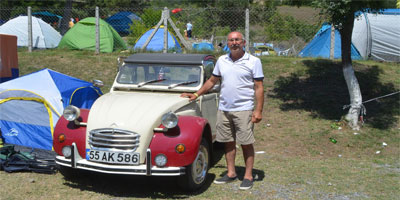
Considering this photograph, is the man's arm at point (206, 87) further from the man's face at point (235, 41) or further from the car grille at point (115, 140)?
the car grille at point (115, 140)

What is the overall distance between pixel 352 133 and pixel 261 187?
385 centimetres

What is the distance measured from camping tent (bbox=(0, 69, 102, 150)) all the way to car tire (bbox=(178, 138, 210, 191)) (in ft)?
8.33

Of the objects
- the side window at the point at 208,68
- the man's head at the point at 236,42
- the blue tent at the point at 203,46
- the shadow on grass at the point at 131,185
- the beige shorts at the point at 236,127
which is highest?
the man's head at the point at 236,42

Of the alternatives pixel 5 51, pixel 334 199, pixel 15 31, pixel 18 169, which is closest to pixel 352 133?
pixel 334 199

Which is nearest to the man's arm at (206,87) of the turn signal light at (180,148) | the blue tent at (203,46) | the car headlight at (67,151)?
the turn signal light at (180,148)

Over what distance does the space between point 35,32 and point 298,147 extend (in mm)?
12369

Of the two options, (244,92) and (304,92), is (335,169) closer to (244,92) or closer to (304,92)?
(244,92)

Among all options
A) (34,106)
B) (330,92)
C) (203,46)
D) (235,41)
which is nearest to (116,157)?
(235,41)

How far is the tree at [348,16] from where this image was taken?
795 centimetres

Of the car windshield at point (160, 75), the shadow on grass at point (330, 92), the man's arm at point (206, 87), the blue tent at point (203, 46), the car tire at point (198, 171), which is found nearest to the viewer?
the car tire at point (198, 171)

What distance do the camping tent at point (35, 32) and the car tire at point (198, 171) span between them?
478 inches

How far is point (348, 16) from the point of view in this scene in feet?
27.5

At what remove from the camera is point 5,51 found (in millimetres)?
8008

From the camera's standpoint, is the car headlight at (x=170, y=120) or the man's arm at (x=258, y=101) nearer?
the car headlight at (x=170, y=120)
